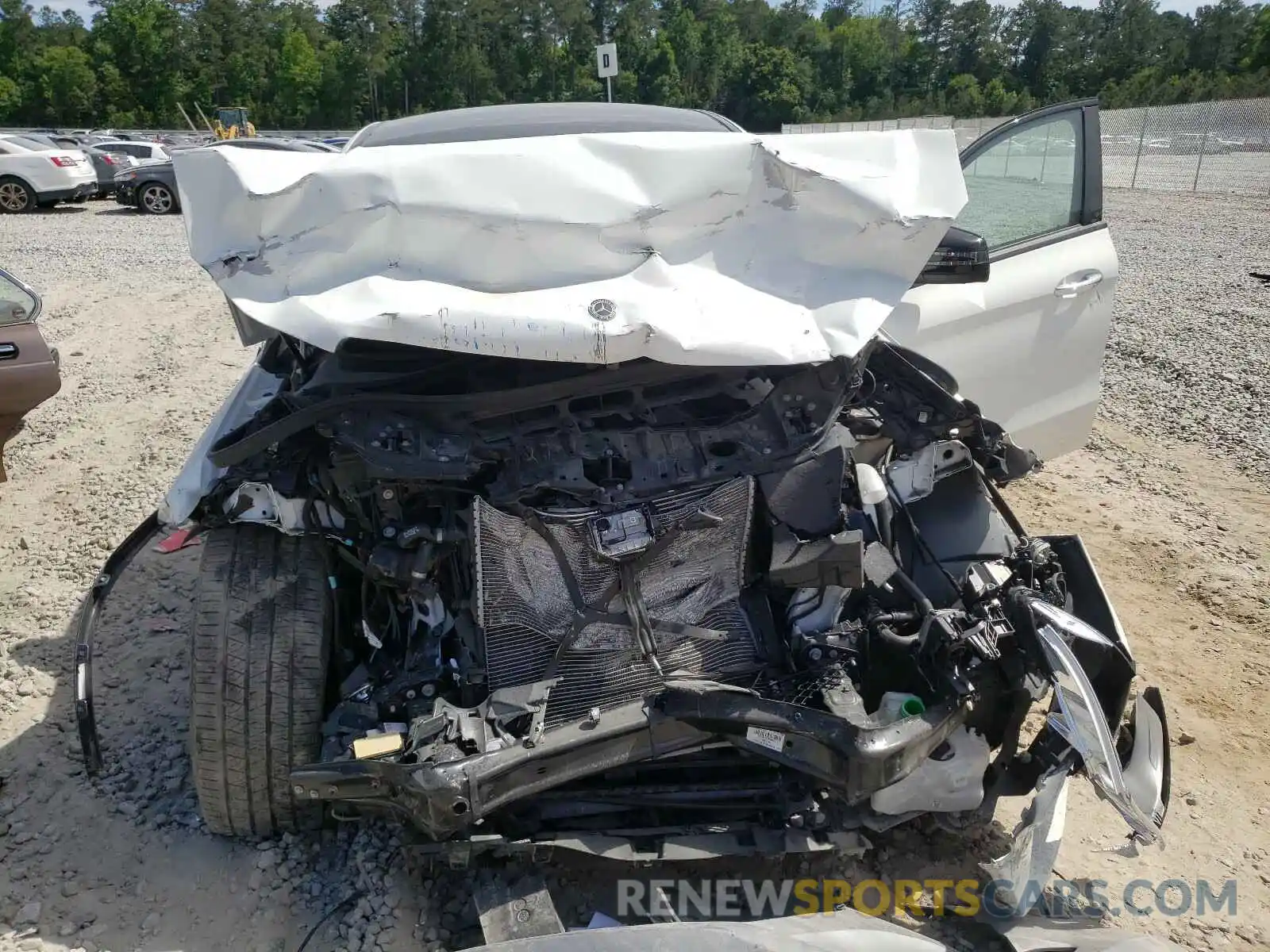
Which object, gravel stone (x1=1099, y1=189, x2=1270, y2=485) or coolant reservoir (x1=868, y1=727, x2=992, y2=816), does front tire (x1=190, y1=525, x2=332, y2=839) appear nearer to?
coolant reservoir (x1=868, y1=727, x2=992, y2=816)

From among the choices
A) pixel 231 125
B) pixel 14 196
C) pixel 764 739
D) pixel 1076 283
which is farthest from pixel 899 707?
pixel 231 125


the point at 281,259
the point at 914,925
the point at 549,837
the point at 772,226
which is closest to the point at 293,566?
the point at 281,259

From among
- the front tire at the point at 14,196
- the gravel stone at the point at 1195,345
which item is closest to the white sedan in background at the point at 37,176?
the front tire at the point at 14,196

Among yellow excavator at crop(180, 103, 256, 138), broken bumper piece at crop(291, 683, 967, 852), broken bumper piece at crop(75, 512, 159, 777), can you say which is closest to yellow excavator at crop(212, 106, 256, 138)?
yellow excavator at crop(180, 103, 256, 138)

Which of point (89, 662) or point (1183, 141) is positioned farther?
point (1183, 141)

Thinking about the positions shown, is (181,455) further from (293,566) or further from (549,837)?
(549,837)

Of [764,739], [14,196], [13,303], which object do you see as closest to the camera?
[764,739]

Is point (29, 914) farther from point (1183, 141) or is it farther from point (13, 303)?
point (1183, 141)

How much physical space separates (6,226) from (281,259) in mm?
15230

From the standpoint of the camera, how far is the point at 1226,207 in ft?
49.7

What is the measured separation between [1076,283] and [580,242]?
226cm

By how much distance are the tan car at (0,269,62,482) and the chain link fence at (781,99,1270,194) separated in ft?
66.5

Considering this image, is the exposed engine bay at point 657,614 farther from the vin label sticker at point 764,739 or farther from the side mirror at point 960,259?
the side mirror at point 960,259

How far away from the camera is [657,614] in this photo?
91.7 inches
